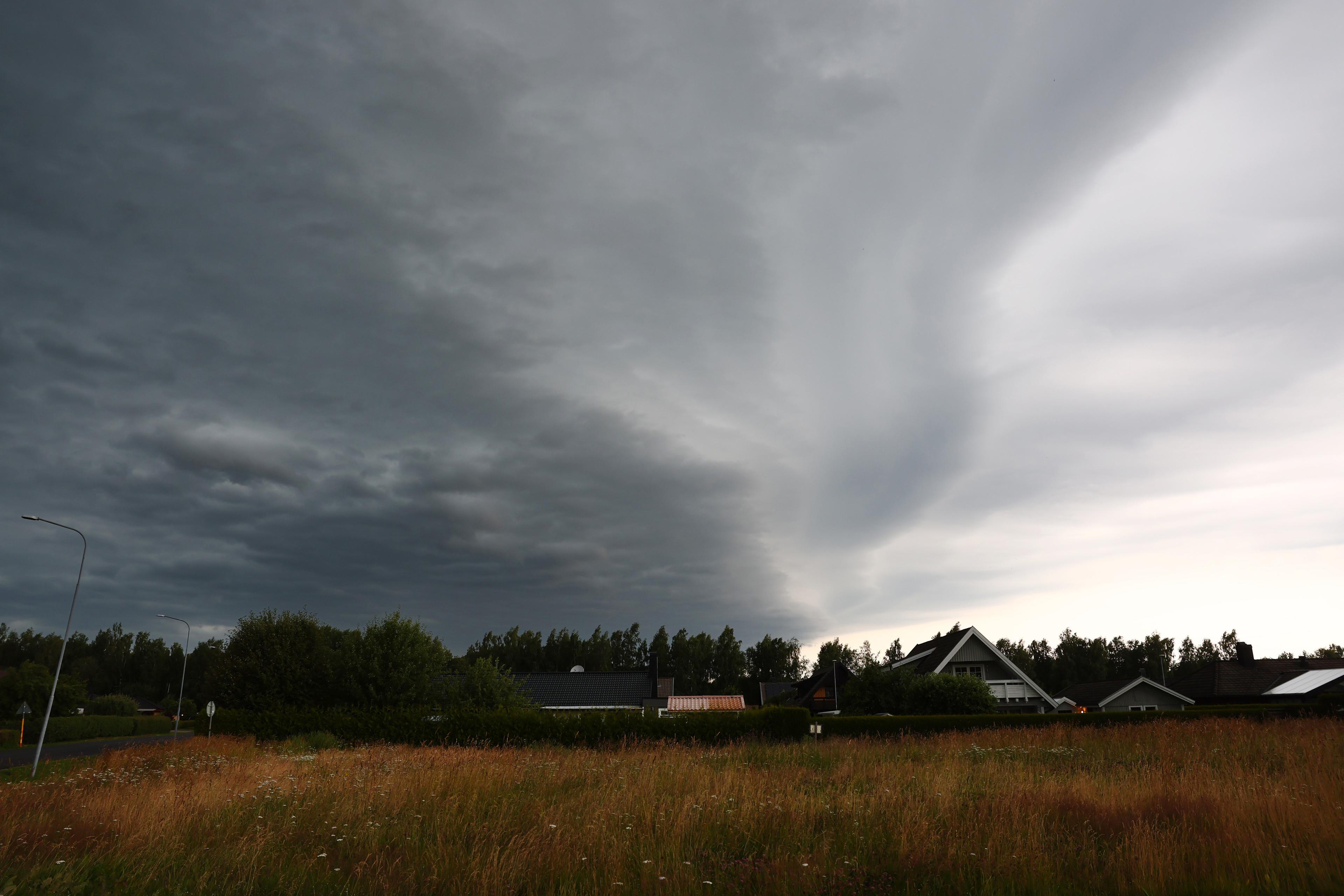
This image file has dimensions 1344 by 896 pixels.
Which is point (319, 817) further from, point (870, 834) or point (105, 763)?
point (105, 763)

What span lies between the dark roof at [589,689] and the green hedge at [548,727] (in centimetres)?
3429

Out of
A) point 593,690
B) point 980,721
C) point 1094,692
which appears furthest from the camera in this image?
point 593,690

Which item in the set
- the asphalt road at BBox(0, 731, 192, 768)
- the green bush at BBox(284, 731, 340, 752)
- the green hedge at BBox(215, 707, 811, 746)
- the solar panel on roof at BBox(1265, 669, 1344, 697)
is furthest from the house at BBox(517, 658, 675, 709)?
the solar panel on roof at BBox(1265, 669, 1344, 697)

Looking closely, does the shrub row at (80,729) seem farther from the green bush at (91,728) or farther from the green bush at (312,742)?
the green bush at (312,742)

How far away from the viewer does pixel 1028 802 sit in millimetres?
8883

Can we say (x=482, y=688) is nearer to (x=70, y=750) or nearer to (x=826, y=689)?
(x=70, y=750)

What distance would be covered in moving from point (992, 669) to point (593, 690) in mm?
37134

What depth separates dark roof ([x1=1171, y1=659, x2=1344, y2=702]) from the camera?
169 ft

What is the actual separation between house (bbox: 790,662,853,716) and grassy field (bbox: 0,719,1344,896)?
1870 inches

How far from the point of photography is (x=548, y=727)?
2670cm

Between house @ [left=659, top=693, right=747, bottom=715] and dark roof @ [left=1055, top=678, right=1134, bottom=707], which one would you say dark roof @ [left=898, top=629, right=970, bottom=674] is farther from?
house @ [left=659, top=693, right=747, bottom=715]

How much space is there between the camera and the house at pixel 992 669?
43875 millimetres

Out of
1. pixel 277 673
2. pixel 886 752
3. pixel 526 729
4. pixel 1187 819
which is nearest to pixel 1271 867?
pixel 1187 819

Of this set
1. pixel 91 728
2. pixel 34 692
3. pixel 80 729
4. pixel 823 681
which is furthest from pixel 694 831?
pixel 34 692
